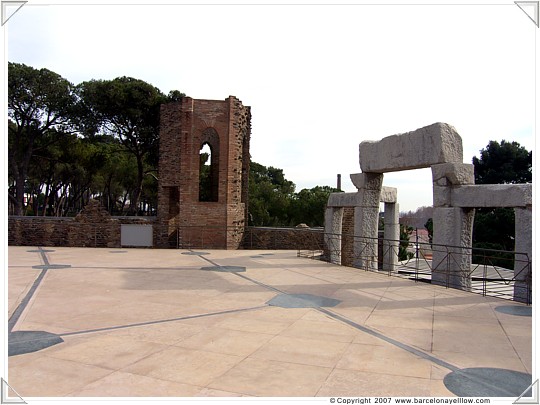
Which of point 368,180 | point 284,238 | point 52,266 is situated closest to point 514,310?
point 368,180

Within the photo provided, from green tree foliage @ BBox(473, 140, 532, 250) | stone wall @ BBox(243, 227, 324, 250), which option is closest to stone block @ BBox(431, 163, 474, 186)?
stone wall @ BBox(243, 227, 324, 250)

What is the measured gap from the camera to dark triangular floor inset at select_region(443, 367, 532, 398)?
145 inches

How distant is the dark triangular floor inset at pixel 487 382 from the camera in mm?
3676

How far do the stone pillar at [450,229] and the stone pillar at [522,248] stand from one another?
3.79ft

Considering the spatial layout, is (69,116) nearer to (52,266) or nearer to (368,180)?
(52,266)

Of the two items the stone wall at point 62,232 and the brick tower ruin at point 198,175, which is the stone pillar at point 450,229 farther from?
the stone wall at point 62,232

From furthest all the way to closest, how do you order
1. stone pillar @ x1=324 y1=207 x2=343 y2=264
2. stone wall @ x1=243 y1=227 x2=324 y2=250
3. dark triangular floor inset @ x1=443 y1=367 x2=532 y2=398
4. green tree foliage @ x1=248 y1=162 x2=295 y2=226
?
green tree foliage @ x1=248 y1=162 x2=295 y2=226, stone wall @ x1=243 y1=227 x2=324 y2=250, stone pillar @ x1=324 y1=207 x2=343 y2=264, dark triangular floor inset @ x1=443 y1=367 x2=532 y2=398

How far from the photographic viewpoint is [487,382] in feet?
12.8

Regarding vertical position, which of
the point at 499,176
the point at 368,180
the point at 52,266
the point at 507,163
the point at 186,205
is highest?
the point at 507,163

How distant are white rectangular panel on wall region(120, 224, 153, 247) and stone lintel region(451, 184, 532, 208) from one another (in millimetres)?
13277

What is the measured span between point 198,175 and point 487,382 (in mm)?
16302

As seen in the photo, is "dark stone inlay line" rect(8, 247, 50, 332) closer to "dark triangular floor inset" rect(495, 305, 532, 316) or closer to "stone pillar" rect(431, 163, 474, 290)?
"dark triangular floor inset" rect(495, 305, 532, 316)

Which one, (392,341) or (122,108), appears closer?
(392,341)

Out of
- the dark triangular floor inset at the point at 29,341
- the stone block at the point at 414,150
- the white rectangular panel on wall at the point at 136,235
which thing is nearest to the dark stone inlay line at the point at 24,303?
the dark triangular floor inset at the point at 29,341
